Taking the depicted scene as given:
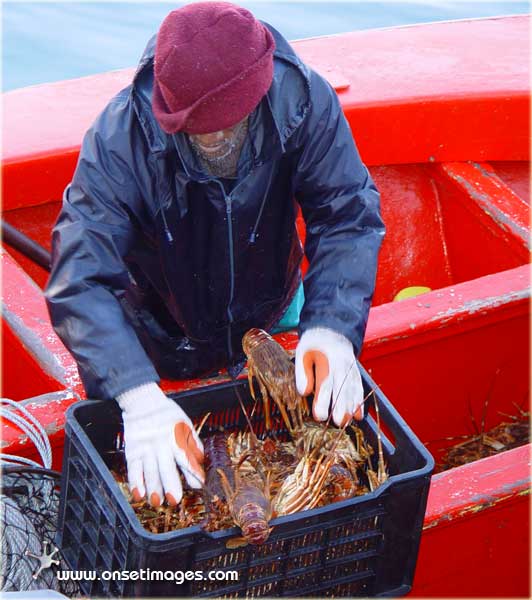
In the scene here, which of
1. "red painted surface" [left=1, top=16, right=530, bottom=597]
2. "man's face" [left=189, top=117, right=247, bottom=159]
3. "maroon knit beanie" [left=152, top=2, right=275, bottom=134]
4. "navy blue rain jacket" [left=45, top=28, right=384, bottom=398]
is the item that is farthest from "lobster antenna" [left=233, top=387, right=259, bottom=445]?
"maroon knit beanie" [left=152, top=2, right=275, bottom=134]

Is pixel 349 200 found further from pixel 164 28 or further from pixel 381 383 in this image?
pixel 381 383

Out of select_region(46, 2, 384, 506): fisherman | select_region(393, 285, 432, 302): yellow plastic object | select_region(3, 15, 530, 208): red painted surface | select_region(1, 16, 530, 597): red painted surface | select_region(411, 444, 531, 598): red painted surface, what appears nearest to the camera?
select_region(46, 2, 384, 506): fisherman

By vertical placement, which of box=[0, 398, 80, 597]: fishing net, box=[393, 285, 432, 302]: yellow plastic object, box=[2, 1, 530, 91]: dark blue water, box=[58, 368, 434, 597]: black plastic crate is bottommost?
box=[2, 1, 530, 91]: dark blue water

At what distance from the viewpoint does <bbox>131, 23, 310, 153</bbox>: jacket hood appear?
2252mm

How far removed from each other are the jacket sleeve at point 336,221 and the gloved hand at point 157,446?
473mm

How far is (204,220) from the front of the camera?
2.46m

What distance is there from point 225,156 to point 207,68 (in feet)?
1.09

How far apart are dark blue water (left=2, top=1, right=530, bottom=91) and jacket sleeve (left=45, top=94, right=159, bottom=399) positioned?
6.48 metres

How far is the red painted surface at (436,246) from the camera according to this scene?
2.77 m

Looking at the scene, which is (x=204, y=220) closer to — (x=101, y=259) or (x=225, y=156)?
(x=225, y=156)

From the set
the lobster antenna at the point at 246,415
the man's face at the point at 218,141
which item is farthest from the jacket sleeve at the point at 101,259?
the lobster antenna at the point at 246,415

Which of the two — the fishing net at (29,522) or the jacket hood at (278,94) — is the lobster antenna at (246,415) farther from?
the jacket hood at (278,94)

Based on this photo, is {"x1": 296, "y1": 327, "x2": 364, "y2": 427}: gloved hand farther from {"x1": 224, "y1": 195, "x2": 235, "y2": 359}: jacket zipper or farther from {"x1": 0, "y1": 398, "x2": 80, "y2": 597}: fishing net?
{"x1": 0, "y1": 398, "x2": 80, "y2": 597}: fishing net

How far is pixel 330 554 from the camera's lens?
212 centimetres
